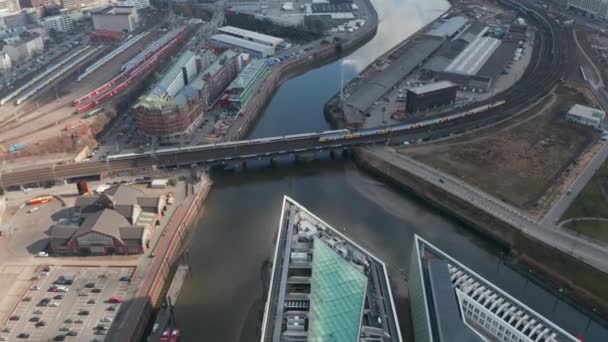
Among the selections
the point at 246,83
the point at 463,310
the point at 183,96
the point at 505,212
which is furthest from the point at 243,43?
the point at 463,310

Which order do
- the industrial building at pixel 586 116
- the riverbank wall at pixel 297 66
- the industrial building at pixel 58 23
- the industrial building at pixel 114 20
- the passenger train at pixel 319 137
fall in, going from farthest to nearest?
the industrial building at pixel 58 23
the industrial building at pixel 114 20
the riverbank wall at pixel 297 66
the industrial building at pixel 586 116
the passenger train at pixel 319 137

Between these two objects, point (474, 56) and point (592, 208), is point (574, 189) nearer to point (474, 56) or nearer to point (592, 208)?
point (592, 208)

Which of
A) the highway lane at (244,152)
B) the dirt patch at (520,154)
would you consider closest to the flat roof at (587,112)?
the dirt patch at (520,154)

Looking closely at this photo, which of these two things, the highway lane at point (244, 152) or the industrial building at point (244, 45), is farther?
the industrial building at point (244, 45)

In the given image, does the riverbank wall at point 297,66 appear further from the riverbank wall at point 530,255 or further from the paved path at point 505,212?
the riverbank wall at point 530,255

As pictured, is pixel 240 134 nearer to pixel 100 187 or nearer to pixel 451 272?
pixel 100 187
